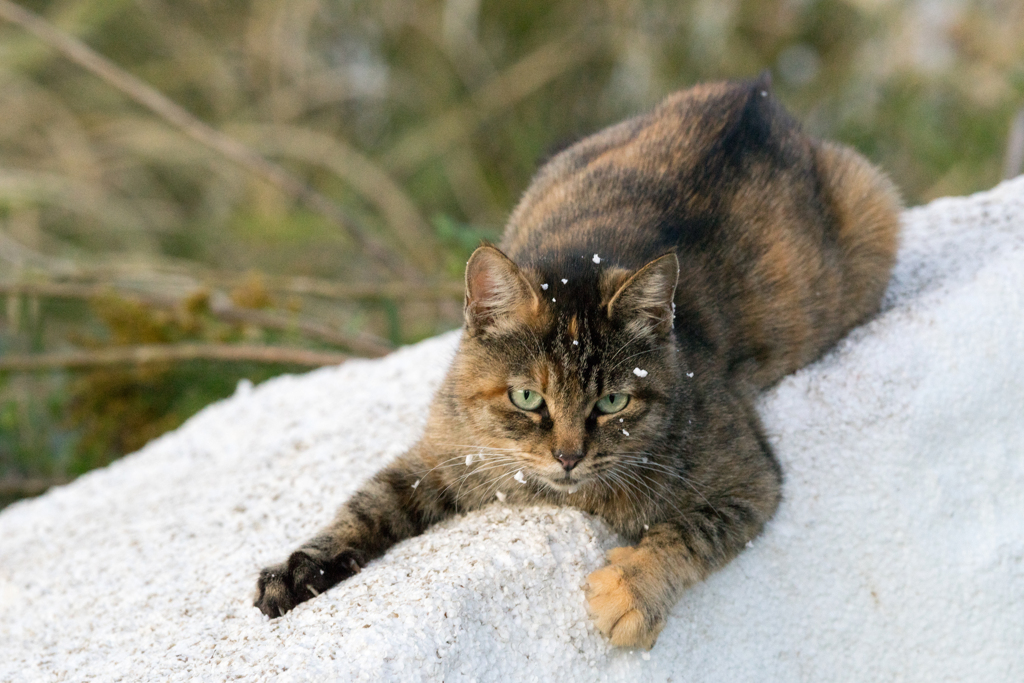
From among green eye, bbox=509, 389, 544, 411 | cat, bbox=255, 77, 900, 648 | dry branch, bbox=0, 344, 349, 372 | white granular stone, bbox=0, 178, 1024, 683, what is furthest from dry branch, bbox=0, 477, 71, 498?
green eye, bbox=509, 389, 544, 411

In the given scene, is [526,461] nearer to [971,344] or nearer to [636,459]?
[636,459]

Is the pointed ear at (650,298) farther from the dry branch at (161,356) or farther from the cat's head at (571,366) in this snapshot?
the dry branch at (161,356)

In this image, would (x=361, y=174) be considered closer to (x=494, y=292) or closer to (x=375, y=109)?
(x=375, y=109)

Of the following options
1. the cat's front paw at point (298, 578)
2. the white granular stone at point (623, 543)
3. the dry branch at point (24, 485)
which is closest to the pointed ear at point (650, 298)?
the white granular stone at point (623, 543)

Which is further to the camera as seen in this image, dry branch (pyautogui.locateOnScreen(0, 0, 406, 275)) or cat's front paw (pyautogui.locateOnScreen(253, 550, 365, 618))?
dry branch (pyautogui.locateOnScreen(0, 0, 406, 275))

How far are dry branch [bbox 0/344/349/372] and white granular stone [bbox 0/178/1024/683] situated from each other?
3.71ft

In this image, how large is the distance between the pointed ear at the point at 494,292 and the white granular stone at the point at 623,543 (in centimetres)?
45

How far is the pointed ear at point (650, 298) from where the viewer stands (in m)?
1.98

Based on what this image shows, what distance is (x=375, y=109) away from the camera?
25.2 ft

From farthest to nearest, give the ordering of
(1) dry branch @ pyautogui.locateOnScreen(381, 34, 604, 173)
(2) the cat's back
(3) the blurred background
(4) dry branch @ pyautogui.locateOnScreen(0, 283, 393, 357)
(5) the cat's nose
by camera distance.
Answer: (1) dry branch @ pyautogui.locateOnScreen(381, 34, 604, 173) → (3) the blurred background → (4) dry branch @ pyautogui.locateOnScreen(0, 283, 393, 357) → (2) the cat's back → (5) the cat's nose

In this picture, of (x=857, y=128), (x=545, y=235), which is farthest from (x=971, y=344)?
(x=857, y=128)

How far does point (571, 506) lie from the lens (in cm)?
209

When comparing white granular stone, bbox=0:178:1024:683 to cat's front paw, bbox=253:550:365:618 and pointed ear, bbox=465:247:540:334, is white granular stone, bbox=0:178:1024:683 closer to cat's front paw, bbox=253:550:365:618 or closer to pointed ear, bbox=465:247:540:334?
cat's front paw, bbox=253:550:365:618

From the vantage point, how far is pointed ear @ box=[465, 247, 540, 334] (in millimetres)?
2016
